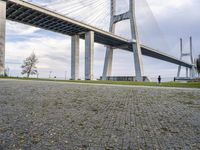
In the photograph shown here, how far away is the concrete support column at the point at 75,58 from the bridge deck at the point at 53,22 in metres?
1.67

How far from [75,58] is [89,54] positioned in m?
3.38

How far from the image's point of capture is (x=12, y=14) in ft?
110

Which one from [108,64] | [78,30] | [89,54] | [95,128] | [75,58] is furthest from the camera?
[108,64]

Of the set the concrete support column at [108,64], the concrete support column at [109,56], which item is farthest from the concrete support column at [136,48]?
the concrete support column at [108,64]

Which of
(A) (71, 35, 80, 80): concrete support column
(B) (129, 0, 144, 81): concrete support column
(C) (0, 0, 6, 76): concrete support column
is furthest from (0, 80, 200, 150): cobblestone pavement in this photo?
(B) (129, 0, 144, 81): concrete support column

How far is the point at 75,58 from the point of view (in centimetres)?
4269

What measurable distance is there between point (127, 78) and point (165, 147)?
145 ft

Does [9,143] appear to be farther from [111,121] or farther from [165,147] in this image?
[165,147]

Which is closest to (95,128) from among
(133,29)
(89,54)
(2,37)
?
(2,37)

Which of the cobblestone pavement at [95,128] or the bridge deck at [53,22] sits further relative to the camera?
the bridge deck at [53,22]

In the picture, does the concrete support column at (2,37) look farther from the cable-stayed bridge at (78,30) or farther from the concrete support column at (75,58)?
the concrete support column at (75,58)

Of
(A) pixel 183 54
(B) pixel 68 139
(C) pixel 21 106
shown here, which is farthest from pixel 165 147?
(A) pixel 183 54

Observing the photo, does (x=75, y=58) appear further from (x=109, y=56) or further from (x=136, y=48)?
(x=136, y=48)

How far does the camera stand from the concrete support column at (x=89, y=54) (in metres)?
39.9
